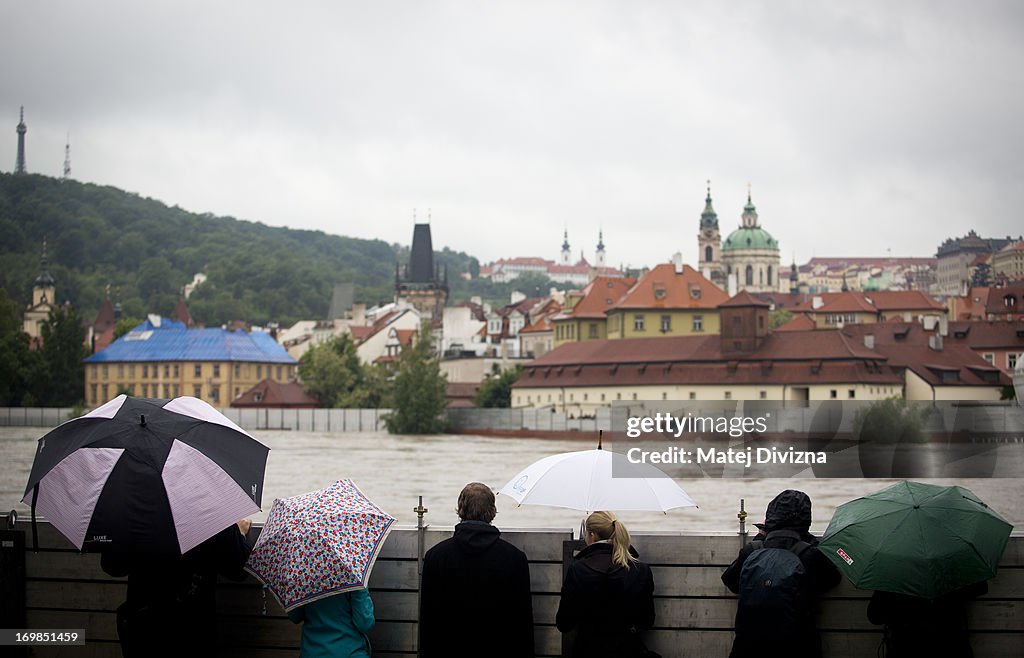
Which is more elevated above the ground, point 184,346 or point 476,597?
point 184,346

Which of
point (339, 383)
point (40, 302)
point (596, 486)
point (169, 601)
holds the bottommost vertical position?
point (169, 601)

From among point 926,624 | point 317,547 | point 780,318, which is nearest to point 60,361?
point 780,318

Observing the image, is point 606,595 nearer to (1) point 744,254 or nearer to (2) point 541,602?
(2) point 541,602

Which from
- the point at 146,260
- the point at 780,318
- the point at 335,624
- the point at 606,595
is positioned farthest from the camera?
the point at 146,260

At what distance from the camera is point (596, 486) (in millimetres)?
6082

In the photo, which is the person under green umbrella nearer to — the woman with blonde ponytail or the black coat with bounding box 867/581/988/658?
the black coat with bounding box 867/581/988/658

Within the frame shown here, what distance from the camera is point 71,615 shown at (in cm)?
592

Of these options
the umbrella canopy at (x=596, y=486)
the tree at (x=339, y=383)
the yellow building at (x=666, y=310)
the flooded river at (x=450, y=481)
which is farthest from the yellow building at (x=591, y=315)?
the umbrella canopy at (x=596, y=486)

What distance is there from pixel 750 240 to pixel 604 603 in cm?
18149

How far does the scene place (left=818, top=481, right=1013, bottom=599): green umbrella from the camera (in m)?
5.00

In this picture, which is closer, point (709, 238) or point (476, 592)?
point (476, 592)

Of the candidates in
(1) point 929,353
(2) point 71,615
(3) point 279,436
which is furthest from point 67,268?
(2) point 71,615

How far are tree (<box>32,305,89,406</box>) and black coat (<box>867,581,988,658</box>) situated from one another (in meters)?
68.2

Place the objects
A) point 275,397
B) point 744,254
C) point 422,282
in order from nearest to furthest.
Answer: point 275,397
point 422,282
point 744,254
